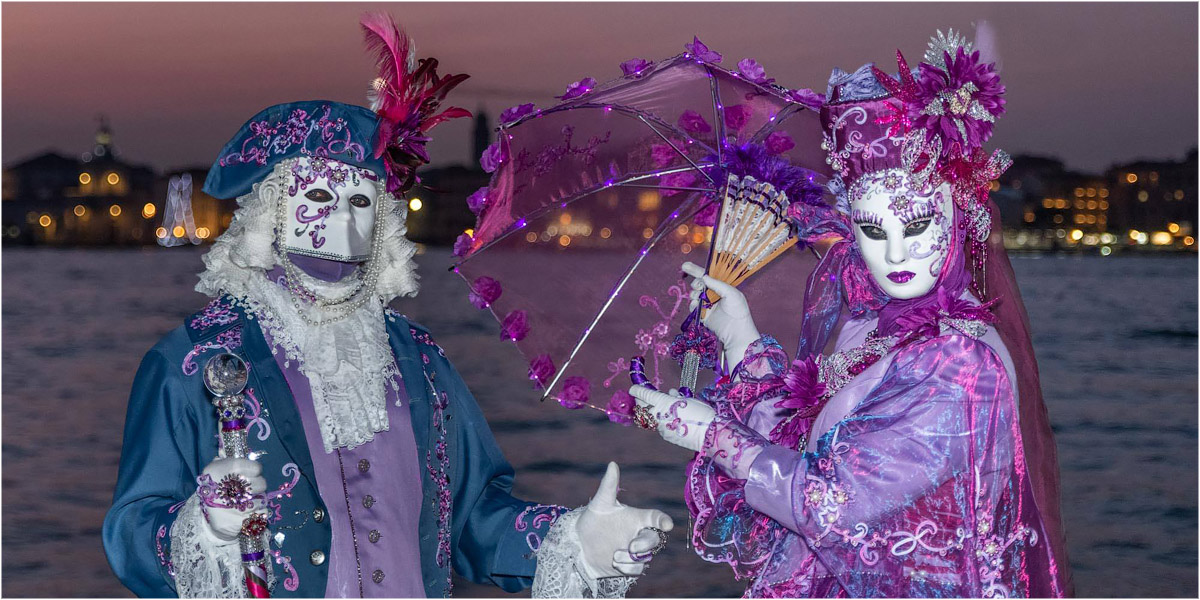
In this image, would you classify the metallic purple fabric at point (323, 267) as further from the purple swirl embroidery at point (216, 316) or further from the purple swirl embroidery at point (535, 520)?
the purple swirl embroidery at point (535, 520)

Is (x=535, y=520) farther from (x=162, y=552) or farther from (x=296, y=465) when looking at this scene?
(x=162, y=552)

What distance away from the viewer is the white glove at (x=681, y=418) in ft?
11.5

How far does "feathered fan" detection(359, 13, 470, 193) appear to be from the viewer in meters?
3.74

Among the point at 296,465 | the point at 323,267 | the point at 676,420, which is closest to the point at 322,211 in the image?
the point at 323,267

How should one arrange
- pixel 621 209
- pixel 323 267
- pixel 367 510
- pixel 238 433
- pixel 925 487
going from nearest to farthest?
pixel 238 433, pixel 925 487, pixel 367 510, pixel 323 267, pixel 621 209

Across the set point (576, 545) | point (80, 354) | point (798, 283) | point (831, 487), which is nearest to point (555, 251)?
point (798, 283)

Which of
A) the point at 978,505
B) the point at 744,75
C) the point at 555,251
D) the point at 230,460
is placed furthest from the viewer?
the point at 555,251

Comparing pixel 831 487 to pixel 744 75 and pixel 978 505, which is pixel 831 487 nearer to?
pixel 978 505

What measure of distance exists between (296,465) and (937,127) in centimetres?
170

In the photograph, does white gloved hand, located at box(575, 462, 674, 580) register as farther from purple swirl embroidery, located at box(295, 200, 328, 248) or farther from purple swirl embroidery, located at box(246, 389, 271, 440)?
purple swirl embroidery, located at box(295, 200, 328, 248)

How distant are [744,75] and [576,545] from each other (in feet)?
4.35

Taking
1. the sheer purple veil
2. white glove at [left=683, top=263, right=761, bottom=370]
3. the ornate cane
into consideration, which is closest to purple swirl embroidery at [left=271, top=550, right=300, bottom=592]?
the ornate cane

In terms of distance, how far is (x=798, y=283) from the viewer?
13.6ft

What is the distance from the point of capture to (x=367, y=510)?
11.8 ft
